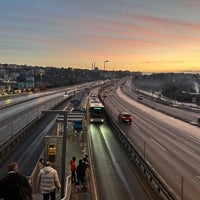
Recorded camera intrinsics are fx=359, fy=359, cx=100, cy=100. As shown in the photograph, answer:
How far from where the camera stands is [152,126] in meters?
45.5

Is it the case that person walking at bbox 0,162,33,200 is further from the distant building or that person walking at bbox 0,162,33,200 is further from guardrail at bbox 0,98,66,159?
the distant building

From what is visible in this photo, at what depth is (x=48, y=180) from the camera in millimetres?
9633

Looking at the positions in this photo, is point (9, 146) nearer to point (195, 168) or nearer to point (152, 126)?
point (195, 168)

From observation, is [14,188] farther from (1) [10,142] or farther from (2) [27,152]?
(1) [10,142]

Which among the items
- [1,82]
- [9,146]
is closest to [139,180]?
[9,146]

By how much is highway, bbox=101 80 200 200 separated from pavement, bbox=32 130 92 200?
4565 millimetres

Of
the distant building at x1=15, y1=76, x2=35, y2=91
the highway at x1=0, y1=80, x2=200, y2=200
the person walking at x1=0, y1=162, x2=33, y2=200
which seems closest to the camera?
the person walking at x1=0, y1=162, x2=33, y2=200

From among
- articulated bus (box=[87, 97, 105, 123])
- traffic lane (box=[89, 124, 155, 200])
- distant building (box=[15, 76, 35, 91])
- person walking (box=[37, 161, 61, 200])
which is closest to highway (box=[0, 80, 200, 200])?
traffic lane (box=[89, 124, 155, 200])

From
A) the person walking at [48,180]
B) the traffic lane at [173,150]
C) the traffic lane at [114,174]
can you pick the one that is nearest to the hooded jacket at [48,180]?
the person walking at [48,180]

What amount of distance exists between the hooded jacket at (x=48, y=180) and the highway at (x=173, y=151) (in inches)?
357

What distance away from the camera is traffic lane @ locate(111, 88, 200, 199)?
20.7m

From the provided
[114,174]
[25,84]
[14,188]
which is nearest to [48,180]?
[14,188]

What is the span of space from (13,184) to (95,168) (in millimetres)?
18067

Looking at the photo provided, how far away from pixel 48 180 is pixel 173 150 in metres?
21.3
